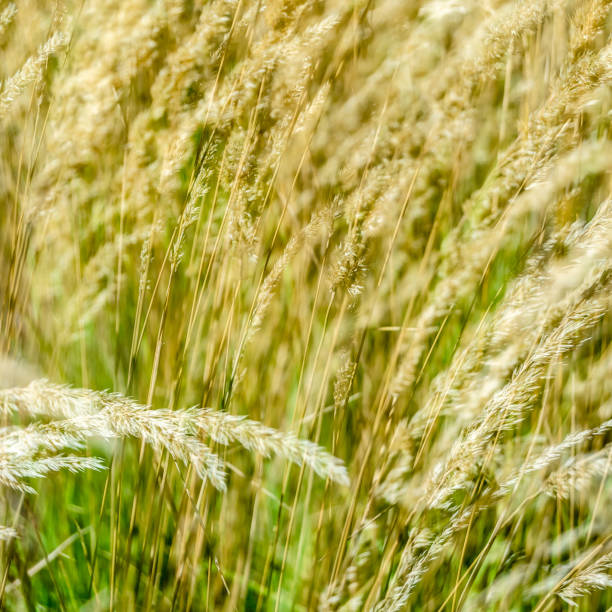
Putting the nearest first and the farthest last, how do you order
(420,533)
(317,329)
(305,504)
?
(420,533), (305,504), (317,329)

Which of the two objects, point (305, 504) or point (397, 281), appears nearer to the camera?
point (305, 504)

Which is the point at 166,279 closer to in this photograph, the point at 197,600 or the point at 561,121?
the point at 197,600

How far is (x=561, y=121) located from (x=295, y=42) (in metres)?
0.31

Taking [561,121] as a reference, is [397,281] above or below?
below

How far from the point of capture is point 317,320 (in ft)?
2.38

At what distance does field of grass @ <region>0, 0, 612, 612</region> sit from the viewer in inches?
21.0

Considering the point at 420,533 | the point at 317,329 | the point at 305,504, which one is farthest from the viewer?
the point at 317,329

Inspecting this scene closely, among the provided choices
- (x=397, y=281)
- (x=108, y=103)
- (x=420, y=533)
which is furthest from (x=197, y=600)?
(x=108, y=103)

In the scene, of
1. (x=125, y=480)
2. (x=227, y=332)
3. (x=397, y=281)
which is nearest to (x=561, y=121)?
(x=397, y=281)

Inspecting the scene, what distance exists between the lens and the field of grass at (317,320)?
1.75ft

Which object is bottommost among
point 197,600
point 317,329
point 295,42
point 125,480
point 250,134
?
point 197,600

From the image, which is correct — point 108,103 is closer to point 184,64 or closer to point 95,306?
point 184,64

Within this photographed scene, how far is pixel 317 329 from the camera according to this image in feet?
2.40

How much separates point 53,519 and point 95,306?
271 millimetres
